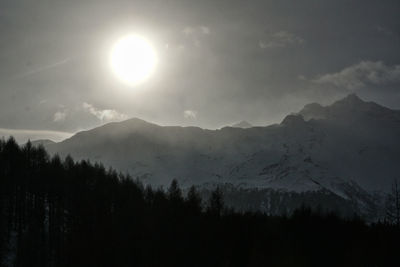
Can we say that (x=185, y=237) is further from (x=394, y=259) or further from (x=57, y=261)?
(x=394, y=259)

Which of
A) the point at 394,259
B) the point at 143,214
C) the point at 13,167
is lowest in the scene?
the point at 394,259

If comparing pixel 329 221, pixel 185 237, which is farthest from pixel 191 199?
pixel 329 221

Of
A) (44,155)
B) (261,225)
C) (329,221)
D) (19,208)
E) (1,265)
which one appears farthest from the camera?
(329,221)

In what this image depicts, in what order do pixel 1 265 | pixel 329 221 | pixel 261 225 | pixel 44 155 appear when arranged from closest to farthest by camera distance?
pixel 1 265 → pixel 261 225 → pixel 44 155 → pixel 329 221

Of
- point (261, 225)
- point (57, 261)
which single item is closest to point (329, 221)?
point (261, 225)

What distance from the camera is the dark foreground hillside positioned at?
6975 centimetres

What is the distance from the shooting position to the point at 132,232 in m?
73.9

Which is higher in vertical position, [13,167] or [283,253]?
[13,167]

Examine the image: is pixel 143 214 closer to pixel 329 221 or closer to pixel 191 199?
pixel 191 199

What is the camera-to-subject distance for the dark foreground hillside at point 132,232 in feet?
229

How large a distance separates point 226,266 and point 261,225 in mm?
18496

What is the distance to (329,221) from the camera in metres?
102

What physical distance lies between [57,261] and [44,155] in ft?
85.0

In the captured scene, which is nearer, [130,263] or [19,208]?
[130,263]
